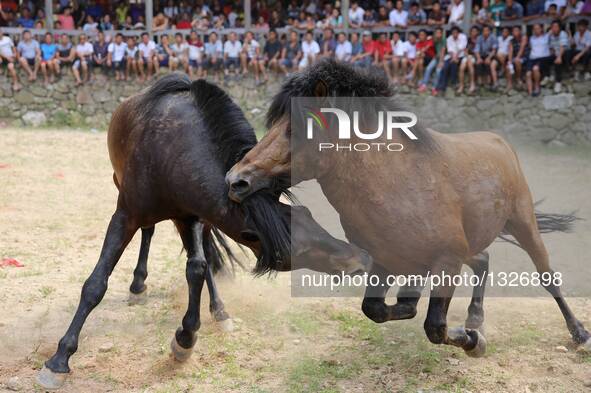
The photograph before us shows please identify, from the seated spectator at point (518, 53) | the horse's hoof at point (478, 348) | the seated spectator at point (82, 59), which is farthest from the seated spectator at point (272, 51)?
the horse's hoof at point (478, 348)

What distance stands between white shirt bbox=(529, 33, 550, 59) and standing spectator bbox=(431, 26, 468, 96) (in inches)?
54.2

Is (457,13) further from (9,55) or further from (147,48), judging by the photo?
(9,55)

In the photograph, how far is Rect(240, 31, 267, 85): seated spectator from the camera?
16203mm

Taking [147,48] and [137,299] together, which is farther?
[147,48]

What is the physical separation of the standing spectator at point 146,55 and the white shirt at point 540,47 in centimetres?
837

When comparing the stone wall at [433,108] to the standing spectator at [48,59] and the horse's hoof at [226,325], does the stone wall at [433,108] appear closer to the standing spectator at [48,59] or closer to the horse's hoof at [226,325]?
the standing spectator at [48,59]

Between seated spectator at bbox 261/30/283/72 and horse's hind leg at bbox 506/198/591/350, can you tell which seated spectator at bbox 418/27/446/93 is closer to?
seated spectator at bbox 261/30/283/72

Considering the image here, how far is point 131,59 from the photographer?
1644cm

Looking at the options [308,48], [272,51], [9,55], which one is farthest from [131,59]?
[308,48]

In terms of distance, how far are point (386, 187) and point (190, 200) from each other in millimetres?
1143

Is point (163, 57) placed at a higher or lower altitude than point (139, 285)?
higher

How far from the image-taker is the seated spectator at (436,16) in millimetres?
15389

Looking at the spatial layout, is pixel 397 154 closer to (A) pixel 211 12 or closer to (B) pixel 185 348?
(B) pixel 185 348

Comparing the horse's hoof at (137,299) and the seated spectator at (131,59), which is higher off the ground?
the seated spectator at (131,59)
